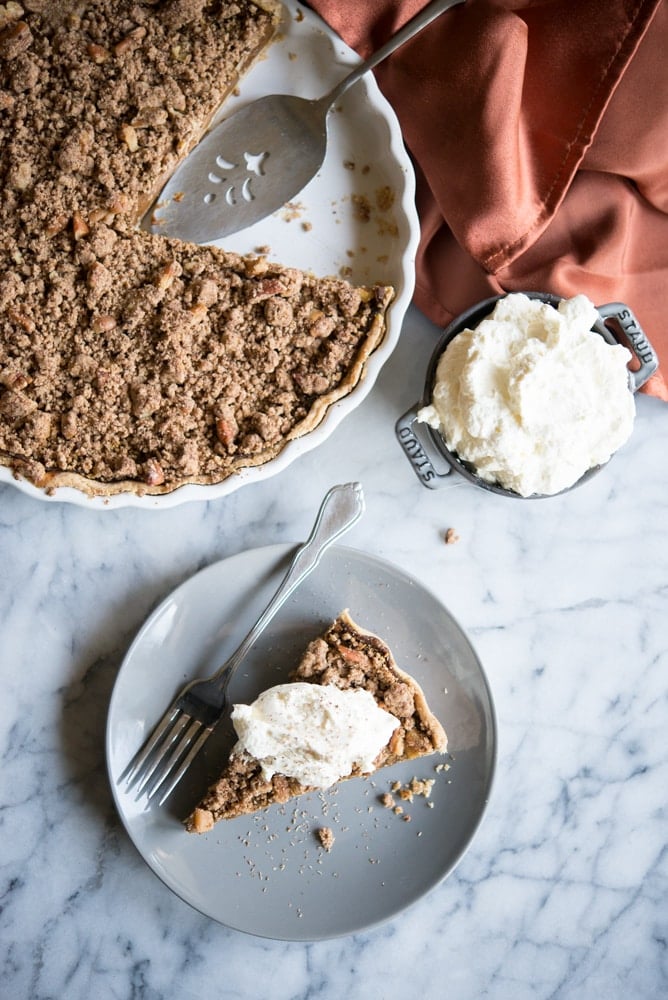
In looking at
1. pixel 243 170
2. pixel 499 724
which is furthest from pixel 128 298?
pixel 499 724

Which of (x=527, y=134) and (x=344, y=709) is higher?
(x=527, y=134)

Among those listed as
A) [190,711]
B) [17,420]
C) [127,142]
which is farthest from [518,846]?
[127,142]

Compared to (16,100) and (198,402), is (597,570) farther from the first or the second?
(16,100)

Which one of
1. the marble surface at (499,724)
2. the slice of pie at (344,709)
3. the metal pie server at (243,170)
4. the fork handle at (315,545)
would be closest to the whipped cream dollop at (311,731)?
the slice of pie at (344,709)

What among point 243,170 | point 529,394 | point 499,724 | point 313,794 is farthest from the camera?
point 499,724

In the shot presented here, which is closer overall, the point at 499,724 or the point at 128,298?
the point at 128,298

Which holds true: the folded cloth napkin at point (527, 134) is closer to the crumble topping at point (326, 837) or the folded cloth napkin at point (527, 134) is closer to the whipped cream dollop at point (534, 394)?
the whipped cream dollop at point (534, 394)

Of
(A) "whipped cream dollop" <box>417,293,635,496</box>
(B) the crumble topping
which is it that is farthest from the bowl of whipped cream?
(B) the crumble topping

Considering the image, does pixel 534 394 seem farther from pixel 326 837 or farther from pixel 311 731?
pixel 326 837
